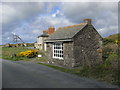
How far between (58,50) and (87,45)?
3593mm

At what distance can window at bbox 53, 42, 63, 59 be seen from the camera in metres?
17.0

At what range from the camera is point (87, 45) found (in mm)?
16656

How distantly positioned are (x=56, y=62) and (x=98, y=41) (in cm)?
599

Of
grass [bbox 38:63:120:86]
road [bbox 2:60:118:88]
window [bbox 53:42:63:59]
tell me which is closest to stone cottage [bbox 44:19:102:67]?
window [bbox 53:42:63:59]

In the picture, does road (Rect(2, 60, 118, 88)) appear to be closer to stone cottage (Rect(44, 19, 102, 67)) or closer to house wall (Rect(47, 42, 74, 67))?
house wall (Rect(47, 42, 74, 67))

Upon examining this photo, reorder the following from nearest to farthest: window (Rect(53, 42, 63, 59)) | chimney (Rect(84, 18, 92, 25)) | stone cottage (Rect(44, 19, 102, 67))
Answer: stone cottage (Rect(44, 19, 102, 67))
window (Rect(53, 42, 63, 59))
chimney (Rect(84, 18, 92, 25))

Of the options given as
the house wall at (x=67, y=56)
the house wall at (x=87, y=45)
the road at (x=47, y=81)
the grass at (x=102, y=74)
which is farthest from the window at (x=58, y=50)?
the road at (x=47, y=81)

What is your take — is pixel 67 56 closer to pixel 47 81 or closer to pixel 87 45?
pixel 87 45

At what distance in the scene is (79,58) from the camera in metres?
15.8

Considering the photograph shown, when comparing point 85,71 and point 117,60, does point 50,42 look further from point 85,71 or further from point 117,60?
point 117,60

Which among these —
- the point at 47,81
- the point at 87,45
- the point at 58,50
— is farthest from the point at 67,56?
the point at 47,81

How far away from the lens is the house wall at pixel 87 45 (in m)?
15.6

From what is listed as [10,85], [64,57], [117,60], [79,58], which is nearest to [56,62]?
[64,57]

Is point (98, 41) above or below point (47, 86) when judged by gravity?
above
